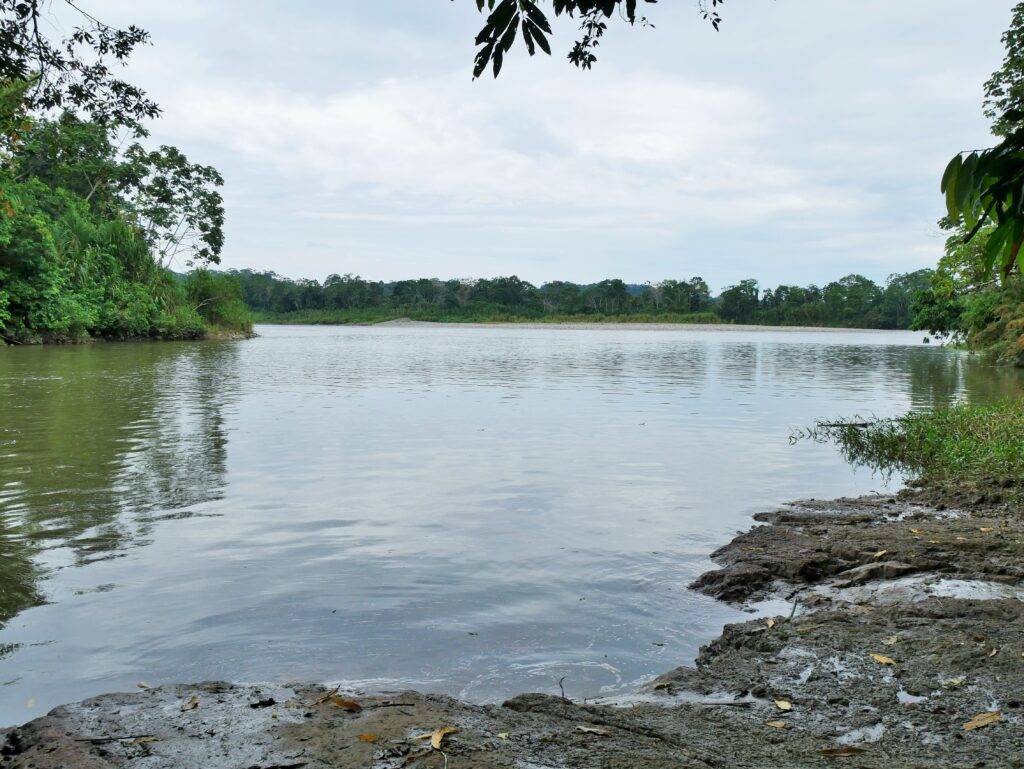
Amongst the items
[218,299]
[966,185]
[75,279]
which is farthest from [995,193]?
[218,299]

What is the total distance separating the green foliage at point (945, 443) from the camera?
10359 mm

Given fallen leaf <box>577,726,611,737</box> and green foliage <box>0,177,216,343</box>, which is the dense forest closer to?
fallen leaf <box>577,726,611,737</box>

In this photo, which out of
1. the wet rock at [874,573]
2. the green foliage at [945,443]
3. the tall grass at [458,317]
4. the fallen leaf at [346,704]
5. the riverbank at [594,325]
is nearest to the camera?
the fallen leaf at [346,704]

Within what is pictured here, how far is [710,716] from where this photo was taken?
3850 mm

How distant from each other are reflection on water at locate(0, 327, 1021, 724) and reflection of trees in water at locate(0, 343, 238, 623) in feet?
0.16

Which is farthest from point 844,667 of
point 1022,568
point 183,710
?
point 183,710

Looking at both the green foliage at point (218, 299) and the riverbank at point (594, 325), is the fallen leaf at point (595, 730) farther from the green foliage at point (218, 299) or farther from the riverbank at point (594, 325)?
the riverbank at point (594, 325)

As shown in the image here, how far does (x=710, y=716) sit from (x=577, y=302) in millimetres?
122094

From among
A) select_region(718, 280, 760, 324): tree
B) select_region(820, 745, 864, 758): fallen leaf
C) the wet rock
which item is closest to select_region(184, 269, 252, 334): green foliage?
the wet rock

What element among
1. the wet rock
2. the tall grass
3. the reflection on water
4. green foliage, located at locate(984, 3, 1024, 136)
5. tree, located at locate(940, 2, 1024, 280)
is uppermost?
green foliage, located at locate(984, 3, 1024, 136)

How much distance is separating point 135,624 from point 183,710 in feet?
6.82

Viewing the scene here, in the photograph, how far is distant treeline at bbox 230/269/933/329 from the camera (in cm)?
11681

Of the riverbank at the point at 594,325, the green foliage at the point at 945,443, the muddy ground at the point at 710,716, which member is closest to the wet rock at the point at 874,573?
the muddy ground at the point at 710,716

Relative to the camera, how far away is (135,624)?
5598 millimetres
